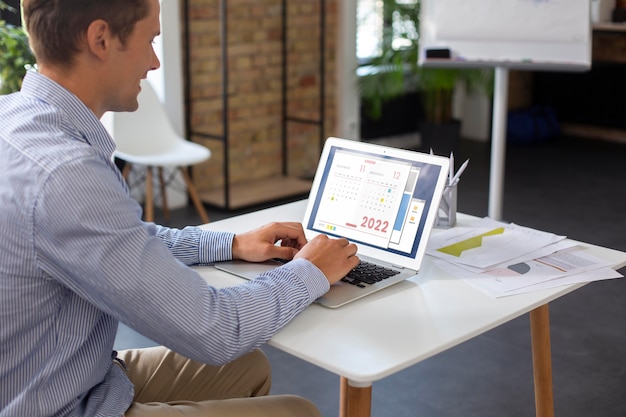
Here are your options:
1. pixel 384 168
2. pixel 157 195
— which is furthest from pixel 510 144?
pixel 384 168

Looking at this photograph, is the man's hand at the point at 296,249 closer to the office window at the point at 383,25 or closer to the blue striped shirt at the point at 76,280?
the blue striped shirt at the point at 76,280

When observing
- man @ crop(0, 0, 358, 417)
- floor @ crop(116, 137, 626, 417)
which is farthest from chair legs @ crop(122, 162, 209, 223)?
man @ crop(0, 0, 358, 417)

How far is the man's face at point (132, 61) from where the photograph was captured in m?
1.48

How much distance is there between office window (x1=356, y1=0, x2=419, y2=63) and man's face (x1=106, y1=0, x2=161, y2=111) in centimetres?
465

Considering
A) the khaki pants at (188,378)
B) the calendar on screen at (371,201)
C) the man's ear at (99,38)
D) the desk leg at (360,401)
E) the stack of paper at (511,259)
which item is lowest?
the khaki pants at (188,378)

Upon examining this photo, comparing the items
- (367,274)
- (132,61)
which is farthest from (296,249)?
(132,61)

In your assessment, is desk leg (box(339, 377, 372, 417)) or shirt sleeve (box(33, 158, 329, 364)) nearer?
shirt sleeve (box(33, 158, 329, 364))

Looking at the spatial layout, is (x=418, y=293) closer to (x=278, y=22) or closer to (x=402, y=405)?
(x=402, y=405)

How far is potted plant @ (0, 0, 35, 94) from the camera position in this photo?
3756 millimetres

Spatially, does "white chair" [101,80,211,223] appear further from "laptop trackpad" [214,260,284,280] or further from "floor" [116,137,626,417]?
"laptop trackpad" [214,260,284,280]

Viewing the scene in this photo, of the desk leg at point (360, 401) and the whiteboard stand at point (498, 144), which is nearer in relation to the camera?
the desk leg at point (360, 401)

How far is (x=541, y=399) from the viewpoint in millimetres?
2318

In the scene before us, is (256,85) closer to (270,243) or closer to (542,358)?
(542,358)

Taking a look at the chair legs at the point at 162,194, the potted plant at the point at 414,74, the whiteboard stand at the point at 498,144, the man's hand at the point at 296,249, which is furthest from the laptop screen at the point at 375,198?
the potted plant at the point at 414,74
